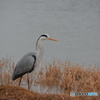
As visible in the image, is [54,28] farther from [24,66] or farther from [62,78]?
[24,66]

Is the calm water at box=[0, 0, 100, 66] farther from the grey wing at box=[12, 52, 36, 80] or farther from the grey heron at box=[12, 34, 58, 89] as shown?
the grey wing at box=[12, 52, 36, 80]

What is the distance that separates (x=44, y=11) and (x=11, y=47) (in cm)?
740

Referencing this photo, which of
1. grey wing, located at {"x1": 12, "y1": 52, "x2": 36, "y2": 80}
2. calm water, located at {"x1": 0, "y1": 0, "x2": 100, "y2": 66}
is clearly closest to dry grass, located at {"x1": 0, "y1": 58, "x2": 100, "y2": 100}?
grey wing, located at {"x1": 12, "y1": 52, "x2": 36, "y2": 80}

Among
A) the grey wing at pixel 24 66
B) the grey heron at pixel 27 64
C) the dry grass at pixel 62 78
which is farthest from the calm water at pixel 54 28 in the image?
the grey wing at pixel 24 66

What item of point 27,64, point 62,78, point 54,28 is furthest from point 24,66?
point 54,28

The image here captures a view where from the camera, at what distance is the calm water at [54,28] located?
429 inches

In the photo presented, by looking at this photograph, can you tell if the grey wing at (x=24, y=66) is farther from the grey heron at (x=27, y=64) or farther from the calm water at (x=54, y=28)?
the calm water at (x=54, y=28)

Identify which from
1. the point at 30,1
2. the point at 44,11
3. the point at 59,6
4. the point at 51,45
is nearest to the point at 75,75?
the point at 51,45

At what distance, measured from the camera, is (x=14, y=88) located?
493 cm

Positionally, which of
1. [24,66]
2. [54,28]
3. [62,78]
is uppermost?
[54,28]

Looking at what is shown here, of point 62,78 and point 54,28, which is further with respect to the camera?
point 54,28

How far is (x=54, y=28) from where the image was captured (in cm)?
1457

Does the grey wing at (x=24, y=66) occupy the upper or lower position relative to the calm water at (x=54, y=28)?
lower

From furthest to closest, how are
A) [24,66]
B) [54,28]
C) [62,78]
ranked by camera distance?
1. [54,28]
2. [62,78]
3. [24,66]
